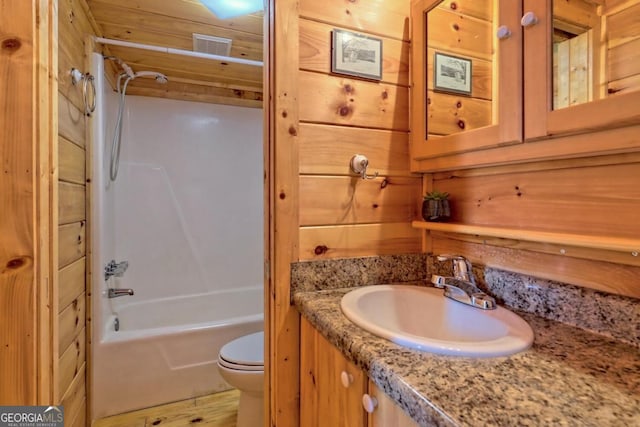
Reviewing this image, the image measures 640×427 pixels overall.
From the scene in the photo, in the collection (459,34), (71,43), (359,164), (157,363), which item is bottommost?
(157,363)

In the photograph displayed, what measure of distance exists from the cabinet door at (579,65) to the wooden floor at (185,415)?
1.91 meters

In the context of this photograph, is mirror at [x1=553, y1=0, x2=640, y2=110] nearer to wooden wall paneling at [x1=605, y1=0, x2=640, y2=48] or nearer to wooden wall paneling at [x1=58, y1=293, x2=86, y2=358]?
wooden wall paneling at [x1=605, y1=0, x2=640, y2=48]

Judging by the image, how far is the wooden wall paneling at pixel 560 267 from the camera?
695mm

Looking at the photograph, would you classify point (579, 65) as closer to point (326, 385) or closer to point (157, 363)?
point (326, 385)

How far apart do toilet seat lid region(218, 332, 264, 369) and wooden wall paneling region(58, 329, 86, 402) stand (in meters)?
0.64

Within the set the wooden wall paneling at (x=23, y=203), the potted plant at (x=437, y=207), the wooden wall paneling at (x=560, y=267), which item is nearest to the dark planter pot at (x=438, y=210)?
the potted plant at (x=437, y=207)

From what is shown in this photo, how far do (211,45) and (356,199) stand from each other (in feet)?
5.04

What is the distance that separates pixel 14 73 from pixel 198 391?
1.79 meters

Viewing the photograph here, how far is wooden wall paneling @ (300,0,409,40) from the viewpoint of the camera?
108 centimetres

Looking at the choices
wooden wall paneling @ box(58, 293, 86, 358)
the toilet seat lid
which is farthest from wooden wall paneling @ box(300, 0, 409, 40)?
wooden wall paneling @ box(58, 293, 86, 358)

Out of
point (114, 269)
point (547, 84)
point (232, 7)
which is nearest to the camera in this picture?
point (547, 84)

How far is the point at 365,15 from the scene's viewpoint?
114 cm

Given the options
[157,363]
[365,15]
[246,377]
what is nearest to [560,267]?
[365,15]

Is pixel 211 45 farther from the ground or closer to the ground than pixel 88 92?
farther from the ground
